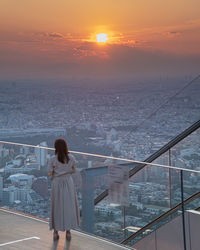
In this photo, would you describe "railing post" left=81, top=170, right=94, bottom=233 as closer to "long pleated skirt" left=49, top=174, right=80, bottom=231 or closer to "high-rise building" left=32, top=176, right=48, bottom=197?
"long pleated skirt" left=49, top=174, right=80, bottom=231

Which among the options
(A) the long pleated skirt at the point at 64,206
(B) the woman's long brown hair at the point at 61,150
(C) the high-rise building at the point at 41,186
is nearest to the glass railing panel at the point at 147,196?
(A) the long pleated skirt at the point at 64,206

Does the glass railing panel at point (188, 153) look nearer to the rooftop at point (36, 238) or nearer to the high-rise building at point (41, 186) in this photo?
the high-rise building at point (41, 186)

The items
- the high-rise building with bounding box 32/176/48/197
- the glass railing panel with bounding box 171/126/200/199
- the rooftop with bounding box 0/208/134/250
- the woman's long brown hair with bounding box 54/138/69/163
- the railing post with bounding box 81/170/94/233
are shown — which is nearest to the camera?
the rooftop with bounding box 0/208/134/250

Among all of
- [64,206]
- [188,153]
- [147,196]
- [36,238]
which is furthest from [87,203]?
[188,153]

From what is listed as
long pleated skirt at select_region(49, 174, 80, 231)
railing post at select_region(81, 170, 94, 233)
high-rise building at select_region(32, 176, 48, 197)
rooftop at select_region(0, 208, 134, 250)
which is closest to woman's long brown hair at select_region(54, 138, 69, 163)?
long pleated skirt at select_region(49, 174, 80, 231)

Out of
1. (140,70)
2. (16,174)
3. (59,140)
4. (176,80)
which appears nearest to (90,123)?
(140,70)

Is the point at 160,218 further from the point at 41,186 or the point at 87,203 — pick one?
the point at 41,186
